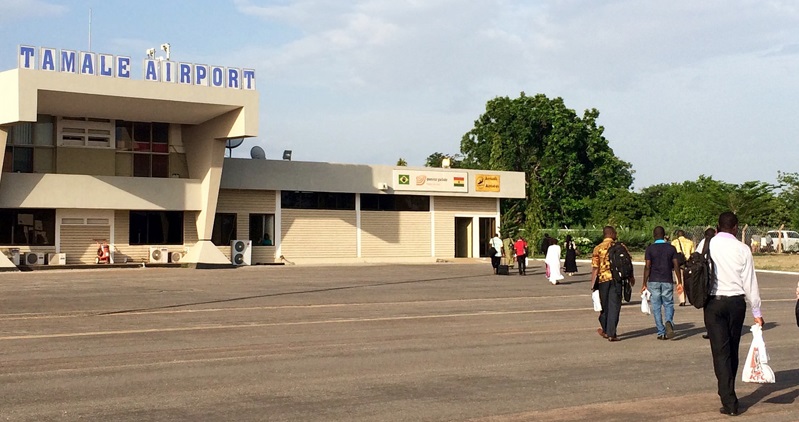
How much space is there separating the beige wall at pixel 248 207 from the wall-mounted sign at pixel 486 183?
38.4 ft

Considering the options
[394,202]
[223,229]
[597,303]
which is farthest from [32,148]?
[597,303]

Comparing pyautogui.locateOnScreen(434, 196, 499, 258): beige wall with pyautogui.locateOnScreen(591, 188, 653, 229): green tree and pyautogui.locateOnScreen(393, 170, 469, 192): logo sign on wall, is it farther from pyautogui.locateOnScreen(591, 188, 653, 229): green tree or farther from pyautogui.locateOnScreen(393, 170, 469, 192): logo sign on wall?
pyautogui.locateOnScreen(591, 188, 653, 229): green tree

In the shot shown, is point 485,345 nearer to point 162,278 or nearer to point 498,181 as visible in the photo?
point 162,278

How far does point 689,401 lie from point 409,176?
125 ft

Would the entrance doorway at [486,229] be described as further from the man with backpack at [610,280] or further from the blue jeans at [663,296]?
the man with backpack at [610,280]

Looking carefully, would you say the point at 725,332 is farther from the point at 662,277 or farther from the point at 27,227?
the point at 27,227

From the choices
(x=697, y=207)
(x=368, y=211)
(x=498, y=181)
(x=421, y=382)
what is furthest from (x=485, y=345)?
(x=697, y=207)

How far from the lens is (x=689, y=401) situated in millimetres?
9250

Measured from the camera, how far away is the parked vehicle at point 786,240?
64562 millimetres

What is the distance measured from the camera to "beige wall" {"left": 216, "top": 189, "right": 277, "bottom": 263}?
42.8 meters

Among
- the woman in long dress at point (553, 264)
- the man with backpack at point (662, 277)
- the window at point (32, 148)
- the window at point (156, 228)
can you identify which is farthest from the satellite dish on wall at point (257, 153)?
the man with backpack at point (662, 277)

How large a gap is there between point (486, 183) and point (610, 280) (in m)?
35.8

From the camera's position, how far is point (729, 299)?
8836 mm

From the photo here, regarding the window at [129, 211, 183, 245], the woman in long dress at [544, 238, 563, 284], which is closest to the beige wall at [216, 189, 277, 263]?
the window at [129, 211, 183, 245]
